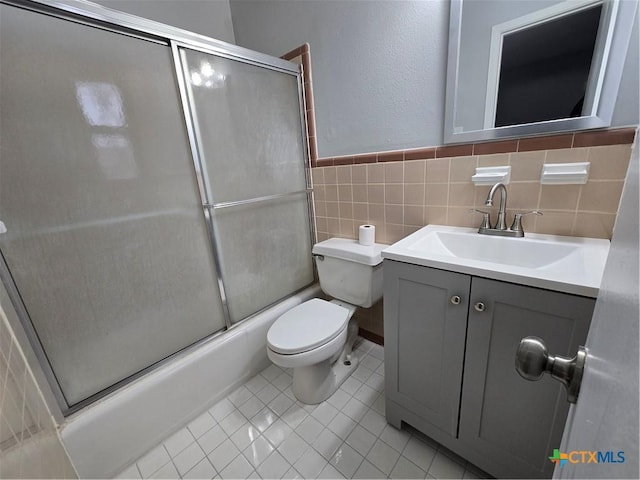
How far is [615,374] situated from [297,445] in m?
1.22

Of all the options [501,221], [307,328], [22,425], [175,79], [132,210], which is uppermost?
[175,79]

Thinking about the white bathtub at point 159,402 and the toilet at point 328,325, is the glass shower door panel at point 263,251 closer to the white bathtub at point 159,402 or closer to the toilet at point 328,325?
the white bathtub at point 159,402

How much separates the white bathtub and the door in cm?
136

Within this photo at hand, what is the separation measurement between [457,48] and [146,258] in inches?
61.3

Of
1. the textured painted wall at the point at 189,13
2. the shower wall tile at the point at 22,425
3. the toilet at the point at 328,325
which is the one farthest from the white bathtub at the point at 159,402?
the textured painted wall at the point at 189,13

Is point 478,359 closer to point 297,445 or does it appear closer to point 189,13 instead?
point 297,445

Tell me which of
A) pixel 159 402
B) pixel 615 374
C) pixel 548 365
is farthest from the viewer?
pixel 159 402

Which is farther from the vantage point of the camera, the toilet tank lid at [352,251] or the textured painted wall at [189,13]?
the textured painted wall at [189,13]

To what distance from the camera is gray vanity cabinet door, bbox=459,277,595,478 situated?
0.69 metres

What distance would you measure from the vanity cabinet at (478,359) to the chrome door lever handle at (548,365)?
381mm

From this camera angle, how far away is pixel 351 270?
1.41 meters

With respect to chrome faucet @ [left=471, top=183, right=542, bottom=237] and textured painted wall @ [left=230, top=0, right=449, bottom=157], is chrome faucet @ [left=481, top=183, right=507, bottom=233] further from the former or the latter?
textured painted wall @ [left=230, top=0, right=449, bottom=157]

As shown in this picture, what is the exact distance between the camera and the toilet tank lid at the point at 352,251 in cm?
132

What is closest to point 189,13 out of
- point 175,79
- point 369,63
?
point 175,79
